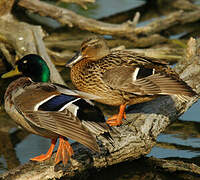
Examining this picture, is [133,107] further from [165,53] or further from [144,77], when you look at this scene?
[165,53]

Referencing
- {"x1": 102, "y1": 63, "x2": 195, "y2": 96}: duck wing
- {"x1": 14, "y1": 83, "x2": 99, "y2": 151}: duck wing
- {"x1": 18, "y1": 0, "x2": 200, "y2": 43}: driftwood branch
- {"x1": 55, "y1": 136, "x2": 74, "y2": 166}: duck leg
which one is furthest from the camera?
{"x1": 18, "y1": 0, "x2": 200, "y2": 43}: driftwood branch

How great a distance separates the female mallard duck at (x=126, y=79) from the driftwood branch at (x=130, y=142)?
20 cm

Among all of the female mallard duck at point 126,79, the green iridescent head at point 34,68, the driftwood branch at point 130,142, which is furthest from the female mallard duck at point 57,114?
the female mallard duck at point 126,79

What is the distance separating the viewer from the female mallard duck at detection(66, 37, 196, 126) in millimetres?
4898

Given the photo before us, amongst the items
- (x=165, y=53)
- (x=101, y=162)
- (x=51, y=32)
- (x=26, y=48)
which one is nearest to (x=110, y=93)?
(x=101, y=162)

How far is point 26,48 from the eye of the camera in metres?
6.65

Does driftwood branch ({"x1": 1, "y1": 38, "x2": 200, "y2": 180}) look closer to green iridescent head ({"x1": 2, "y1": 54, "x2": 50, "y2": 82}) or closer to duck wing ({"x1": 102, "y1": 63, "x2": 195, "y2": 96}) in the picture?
duck wing ({"x1": 102, "y1": 63, "x2": 195, "y2": 96})

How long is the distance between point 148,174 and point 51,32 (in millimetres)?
4907

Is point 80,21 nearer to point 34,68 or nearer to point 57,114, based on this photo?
point 34,68

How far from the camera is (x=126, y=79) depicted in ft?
16.4

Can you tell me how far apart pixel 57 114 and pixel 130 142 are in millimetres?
1008

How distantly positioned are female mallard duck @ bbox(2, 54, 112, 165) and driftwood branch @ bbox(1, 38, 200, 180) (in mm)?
160

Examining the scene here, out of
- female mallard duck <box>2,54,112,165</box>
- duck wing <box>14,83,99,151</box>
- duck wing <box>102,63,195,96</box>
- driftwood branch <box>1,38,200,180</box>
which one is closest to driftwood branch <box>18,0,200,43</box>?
driftwood branch <box>1,38,200,180</box>

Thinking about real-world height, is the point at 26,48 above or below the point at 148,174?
above
